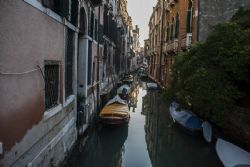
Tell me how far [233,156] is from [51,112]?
493 cm

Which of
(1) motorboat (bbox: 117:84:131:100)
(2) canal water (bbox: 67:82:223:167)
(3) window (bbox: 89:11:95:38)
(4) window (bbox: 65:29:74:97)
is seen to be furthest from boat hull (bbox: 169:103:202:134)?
(1) motorboat (bbox: 117:84:131:100)

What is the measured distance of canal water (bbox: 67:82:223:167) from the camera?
1004 centimetres

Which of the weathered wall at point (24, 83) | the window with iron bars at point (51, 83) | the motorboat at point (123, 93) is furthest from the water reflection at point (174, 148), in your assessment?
the motorboat at point (123, 93)

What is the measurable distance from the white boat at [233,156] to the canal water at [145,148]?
1.35 m

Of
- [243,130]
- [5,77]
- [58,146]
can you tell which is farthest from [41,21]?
[243,130]

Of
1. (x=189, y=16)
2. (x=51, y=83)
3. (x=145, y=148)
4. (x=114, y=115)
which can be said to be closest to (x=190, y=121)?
(x=145, y=148)

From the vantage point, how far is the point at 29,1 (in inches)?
211

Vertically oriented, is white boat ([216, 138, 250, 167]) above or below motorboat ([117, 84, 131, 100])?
below

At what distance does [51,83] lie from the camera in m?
7.41

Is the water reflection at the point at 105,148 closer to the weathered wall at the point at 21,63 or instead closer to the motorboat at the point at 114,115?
the motorboat at the point at 114,115

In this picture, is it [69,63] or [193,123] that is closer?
[69,63]

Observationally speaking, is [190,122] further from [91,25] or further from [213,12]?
[213,12]

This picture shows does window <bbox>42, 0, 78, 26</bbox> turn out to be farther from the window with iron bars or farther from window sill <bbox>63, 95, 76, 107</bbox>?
window sill <bbox>63, 95, 76, 107</bbox>

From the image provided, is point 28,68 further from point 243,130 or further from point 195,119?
point 195,119
